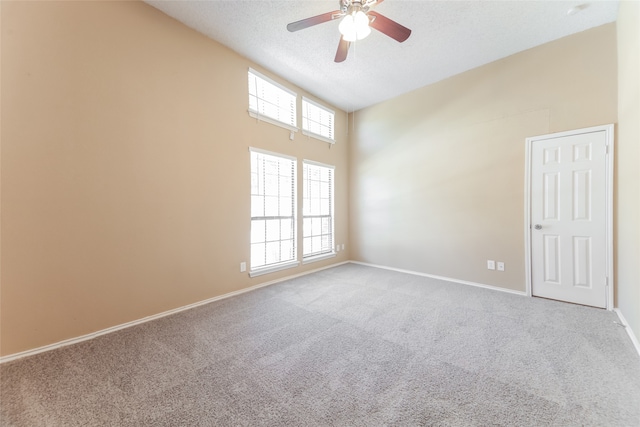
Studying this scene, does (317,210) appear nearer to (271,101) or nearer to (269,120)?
(269,120)

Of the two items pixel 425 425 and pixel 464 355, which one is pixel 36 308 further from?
pixel 464 355

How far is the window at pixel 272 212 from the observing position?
348 cm

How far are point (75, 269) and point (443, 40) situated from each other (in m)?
4.55

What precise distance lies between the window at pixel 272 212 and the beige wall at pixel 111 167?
289mm

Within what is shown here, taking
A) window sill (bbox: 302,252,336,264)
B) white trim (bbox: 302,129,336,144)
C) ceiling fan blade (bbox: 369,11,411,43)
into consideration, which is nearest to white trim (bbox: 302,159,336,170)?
white trim (bbox: 302,129,336,144)

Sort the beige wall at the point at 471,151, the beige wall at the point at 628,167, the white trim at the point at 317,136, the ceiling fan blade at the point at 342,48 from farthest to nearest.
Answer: the white trim at the point at 317,136 → the beige wall at the point at 471,151 → the ceiling fan blade at the point at 342,48 → the beige wall at the point at 628,167

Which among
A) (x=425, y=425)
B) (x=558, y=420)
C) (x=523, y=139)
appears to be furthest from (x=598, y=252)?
(x=425, y=425)

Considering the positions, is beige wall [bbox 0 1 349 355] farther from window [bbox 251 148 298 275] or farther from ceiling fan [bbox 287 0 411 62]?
ceiling fan [bbox 287 0 411 62]

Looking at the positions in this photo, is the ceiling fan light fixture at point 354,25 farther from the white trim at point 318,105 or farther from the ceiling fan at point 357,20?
the white trim at point 318,105

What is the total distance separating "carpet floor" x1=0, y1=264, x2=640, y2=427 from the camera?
1.32m

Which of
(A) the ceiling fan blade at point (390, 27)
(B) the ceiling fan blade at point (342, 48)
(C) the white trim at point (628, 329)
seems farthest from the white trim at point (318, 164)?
(C) the white trim at point (628, 329)

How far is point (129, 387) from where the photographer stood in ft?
5.00

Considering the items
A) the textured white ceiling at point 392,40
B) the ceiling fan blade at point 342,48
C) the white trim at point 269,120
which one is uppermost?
the textured white ceiling at point 392,40

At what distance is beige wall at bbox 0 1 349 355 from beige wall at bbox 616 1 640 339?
3953 mm
